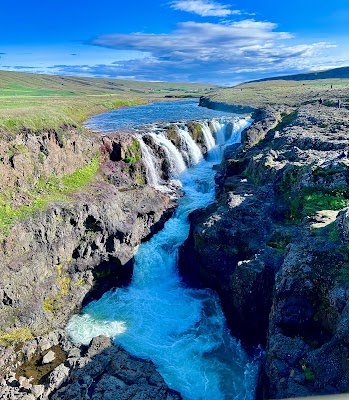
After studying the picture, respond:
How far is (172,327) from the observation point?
23.0m

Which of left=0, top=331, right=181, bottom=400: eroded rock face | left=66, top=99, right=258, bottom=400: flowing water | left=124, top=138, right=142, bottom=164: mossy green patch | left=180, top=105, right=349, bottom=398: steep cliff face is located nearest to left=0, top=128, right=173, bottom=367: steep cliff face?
left=66, top=99, right=258, bottom=400: flowing water

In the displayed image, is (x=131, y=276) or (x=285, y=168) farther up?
(x=285, y=168)

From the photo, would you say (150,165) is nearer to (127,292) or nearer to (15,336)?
(127,292)

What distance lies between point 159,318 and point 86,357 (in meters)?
5.71

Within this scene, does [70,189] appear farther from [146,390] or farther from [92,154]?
[146,390]

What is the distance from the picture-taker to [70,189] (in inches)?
1193

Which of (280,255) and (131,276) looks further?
(131,276)

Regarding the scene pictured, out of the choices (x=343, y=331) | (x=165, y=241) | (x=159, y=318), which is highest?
(x=343, y=331)

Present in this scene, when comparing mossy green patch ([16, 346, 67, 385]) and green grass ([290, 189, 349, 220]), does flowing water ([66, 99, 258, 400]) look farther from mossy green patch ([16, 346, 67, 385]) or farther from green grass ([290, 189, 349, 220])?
green grass ([290, 189, 349, 220])

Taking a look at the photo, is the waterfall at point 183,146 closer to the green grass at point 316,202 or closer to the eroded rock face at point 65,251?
the eroded rock face at point 65,251

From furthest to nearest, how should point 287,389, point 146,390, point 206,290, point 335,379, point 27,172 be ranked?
point 27,172 → point 206,290 → point 146,390 → point 287,389 → point 335,379

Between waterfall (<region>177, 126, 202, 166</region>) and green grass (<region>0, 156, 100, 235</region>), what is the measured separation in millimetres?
14784

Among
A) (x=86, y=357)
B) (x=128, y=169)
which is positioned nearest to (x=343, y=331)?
(x=86, y=357)

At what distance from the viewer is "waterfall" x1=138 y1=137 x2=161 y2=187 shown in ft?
136
